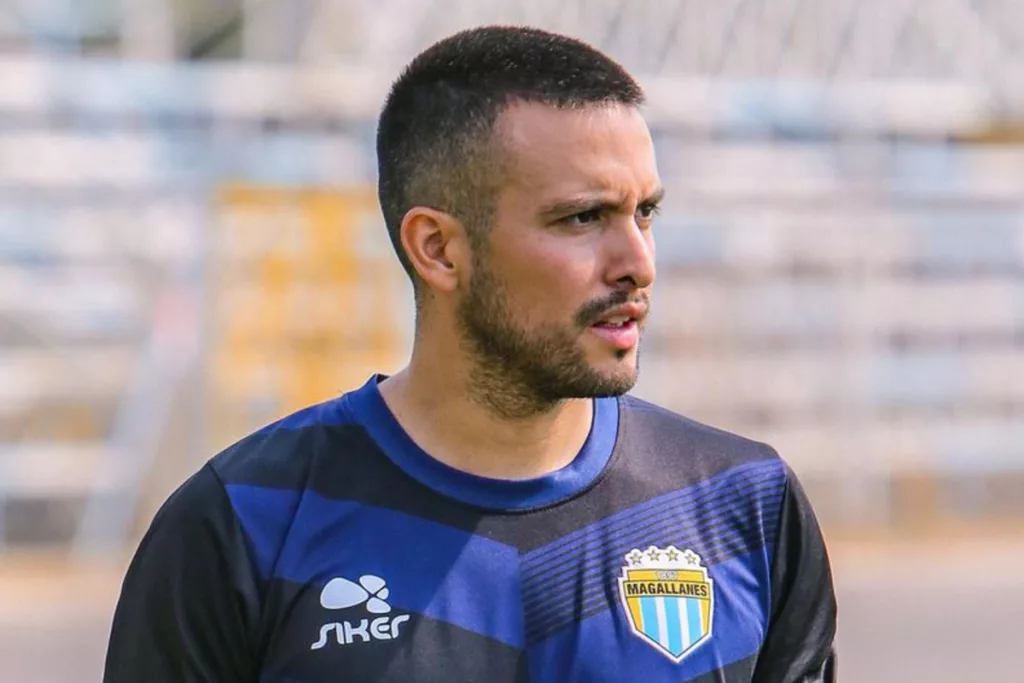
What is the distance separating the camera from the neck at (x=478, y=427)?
2514 millimetres

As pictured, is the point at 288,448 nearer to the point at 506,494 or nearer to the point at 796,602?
the point at 506,494

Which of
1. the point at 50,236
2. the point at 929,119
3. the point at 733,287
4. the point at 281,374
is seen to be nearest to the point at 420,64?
the point at 281,374

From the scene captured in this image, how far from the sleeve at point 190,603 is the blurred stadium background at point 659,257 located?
5620mm

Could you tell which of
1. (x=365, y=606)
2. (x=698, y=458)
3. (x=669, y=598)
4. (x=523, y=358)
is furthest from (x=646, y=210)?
(x=365, y=606)

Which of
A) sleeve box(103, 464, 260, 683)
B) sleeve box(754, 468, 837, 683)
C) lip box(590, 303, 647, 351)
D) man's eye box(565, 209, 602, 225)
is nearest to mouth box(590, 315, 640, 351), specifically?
lip box(590, 303, 647, 351)

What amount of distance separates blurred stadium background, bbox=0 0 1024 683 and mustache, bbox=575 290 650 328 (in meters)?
5.59

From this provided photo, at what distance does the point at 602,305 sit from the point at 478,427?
10.5 inches

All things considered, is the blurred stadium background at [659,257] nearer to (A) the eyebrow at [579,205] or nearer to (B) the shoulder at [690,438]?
(B) the shoulder at [690,438]

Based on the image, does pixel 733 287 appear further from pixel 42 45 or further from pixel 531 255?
pixel 531 255

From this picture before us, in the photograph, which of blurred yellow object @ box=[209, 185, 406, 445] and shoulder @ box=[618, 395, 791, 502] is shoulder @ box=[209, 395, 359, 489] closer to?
shoulder @ box=[618, 395, 791, 502]

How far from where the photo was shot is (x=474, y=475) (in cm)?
249

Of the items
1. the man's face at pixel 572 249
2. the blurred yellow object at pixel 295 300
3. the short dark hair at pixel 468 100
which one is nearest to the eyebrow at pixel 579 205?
the man's face at pixel 572 249

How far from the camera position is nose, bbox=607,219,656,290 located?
241 cm

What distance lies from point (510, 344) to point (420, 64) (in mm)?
493
